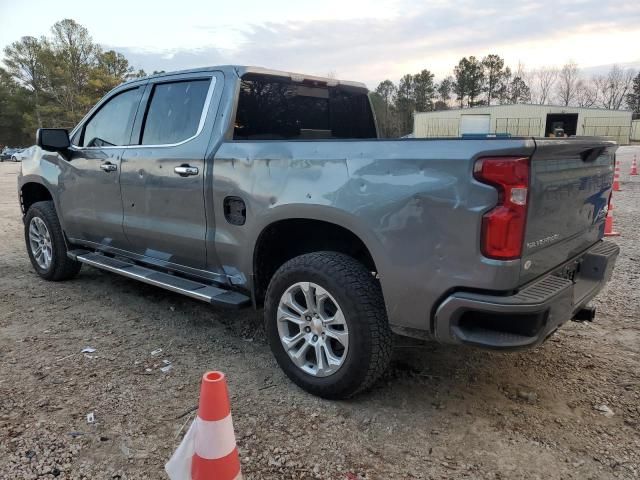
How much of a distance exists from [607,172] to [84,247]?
464cm

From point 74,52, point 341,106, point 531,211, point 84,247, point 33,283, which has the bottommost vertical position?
point 33,283

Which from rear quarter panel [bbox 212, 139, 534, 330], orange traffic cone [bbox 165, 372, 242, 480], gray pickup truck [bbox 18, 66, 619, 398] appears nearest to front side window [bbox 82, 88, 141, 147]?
gray pickup truck [bbox 18, 66, 619, 398]

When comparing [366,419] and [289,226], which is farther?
[289,226]

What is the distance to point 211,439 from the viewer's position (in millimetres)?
1819

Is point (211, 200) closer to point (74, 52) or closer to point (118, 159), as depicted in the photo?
point (118, 159)

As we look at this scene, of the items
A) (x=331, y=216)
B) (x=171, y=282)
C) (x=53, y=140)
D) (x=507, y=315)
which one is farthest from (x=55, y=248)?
(x=507, y=315)

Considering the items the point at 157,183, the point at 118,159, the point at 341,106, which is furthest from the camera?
the point at 341,106

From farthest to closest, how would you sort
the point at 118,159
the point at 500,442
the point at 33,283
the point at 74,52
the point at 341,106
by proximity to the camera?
1. the point at 74,52
2. the point at 33,283
3. the point at 341,106
4. the point at 118,159
5. the point at 500,442

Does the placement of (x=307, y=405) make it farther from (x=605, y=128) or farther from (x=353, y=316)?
(x=605, y=128)

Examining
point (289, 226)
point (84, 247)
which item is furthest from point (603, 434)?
point (84, 247)

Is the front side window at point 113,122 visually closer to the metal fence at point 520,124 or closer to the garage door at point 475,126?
the garage door at point 475,126

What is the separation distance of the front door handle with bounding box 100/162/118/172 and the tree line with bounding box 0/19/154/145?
55826 millimetres

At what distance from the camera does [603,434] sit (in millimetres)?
2570

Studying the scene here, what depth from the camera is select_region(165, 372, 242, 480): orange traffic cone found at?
5.96 feet
